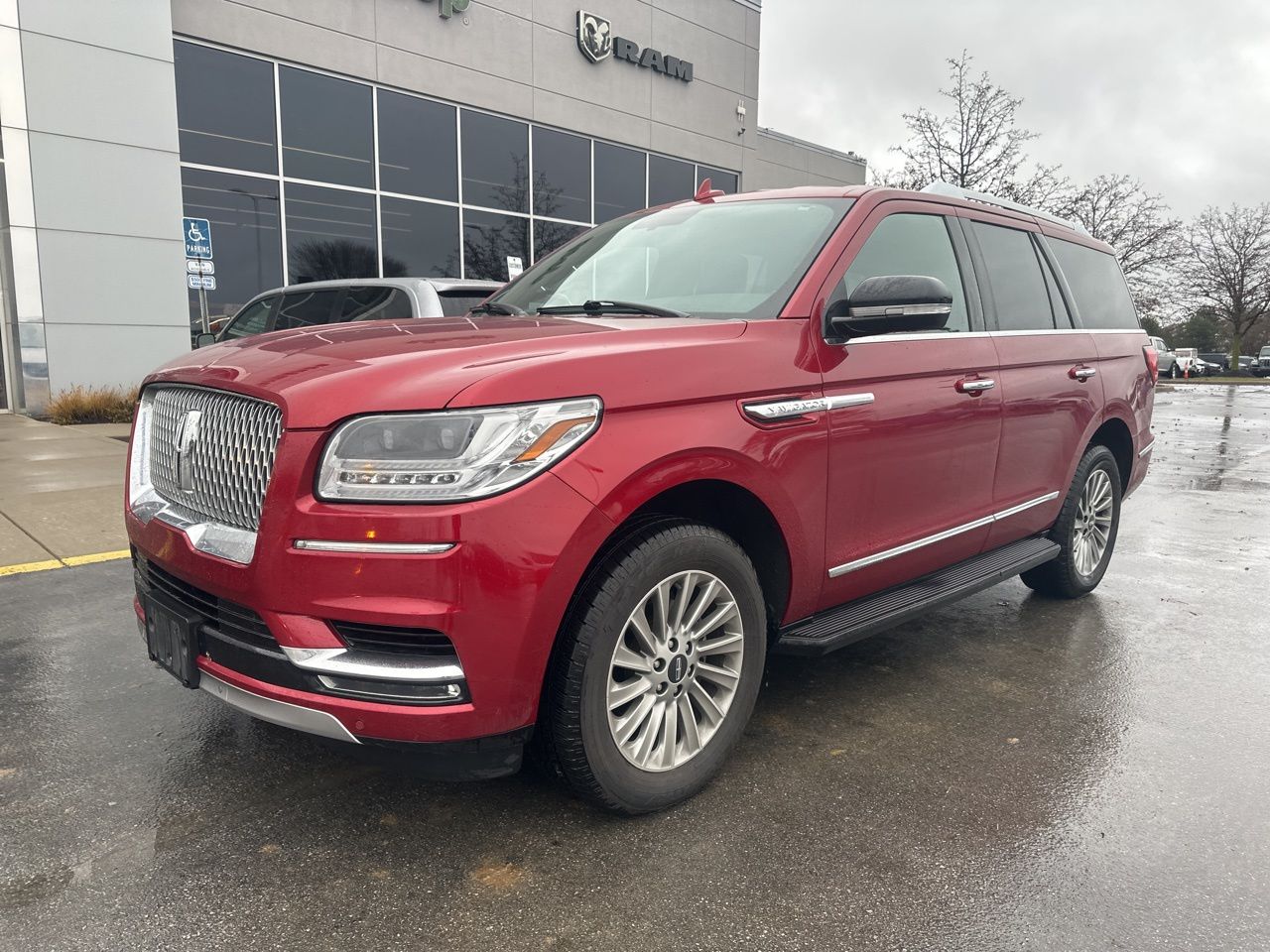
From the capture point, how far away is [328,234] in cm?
1527

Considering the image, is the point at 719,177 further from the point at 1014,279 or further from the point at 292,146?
the point at 1014,279

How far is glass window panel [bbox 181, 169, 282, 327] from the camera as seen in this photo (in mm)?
13930

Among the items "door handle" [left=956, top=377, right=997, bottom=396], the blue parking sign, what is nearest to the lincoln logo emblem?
"door handle" [left=956, top=377, right=997, bottom=396]

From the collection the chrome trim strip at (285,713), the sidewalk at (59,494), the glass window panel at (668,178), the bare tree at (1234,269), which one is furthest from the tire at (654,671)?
the bare tree at (1234,269)

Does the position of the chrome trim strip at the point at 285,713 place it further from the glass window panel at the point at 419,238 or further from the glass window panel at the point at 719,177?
the glass window panel at the point at 719,177

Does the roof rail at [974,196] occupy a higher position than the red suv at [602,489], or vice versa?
the roof rail at [974,196]

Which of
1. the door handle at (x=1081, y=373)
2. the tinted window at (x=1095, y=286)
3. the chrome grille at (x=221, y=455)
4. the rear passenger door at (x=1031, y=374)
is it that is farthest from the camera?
the tinted window at (x=1095, y=286)

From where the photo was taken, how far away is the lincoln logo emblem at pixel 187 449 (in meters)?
2.59

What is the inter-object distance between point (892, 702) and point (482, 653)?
1981mm

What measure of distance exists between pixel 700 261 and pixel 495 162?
15272 mm

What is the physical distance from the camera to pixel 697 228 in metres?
3.68

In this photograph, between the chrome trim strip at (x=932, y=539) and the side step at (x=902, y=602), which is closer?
the side step at (x=902, y=602)

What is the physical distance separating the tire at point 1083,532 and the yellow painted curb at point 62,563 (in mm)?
5246

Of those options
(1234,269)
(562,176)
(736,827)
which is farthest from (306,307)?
(1234,269)
